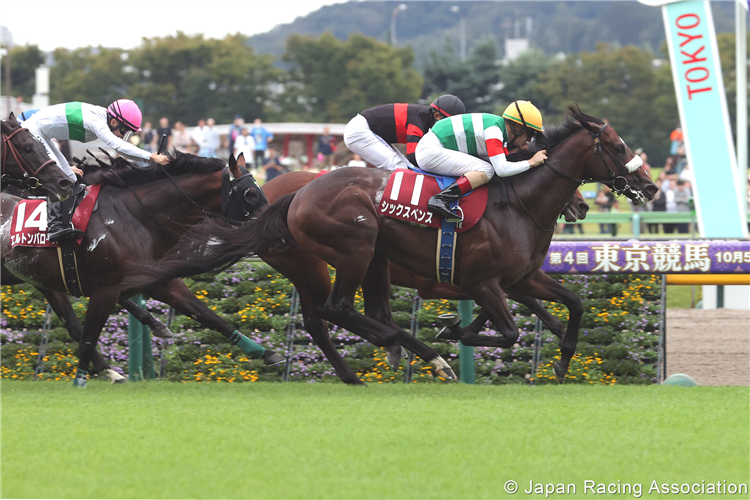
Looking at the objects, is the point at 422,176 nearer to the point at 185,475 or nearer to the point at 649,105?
the point at 185,475

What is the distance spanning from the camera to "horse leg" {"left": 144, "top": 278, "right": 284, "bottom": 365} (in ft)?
19.6

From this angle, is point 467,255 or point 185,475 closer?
point 185,475

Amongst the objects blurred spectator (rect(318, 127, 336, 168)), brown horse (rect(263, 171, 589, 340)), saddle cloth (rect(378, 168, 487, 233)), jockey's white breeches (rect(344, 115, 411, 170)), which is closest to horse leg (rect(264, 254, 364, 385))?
brown horse (rect(263, 171, 589, 340))

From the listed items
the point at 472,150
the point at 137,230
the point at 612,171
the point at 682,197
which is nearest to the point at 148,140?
the point at 682,197

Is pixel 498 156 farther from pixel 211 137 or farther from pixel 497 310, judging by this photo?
pixel 211 137

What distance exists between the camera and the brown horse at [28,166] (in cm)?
555

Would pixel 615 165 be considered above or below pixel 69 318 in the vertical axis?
above

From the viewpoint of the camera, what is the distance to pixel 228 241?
5.95 metres

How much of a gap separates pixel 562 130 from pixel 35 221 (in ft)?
10.7

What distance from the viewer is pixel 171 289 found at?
602cm

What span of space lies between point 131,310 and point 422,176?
2.09 metres

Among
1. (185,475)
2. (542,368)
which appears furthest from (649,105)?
(185,475)

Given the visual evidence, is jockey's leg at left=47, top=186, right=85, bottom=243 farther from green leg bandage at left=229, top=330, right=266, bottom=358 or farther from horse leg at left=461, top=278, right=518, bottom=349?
horse leg at left=461, top=278, right=518, bottom=349

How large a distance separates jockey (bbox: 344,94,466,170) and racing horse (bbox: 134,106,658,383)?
66 centimetres
